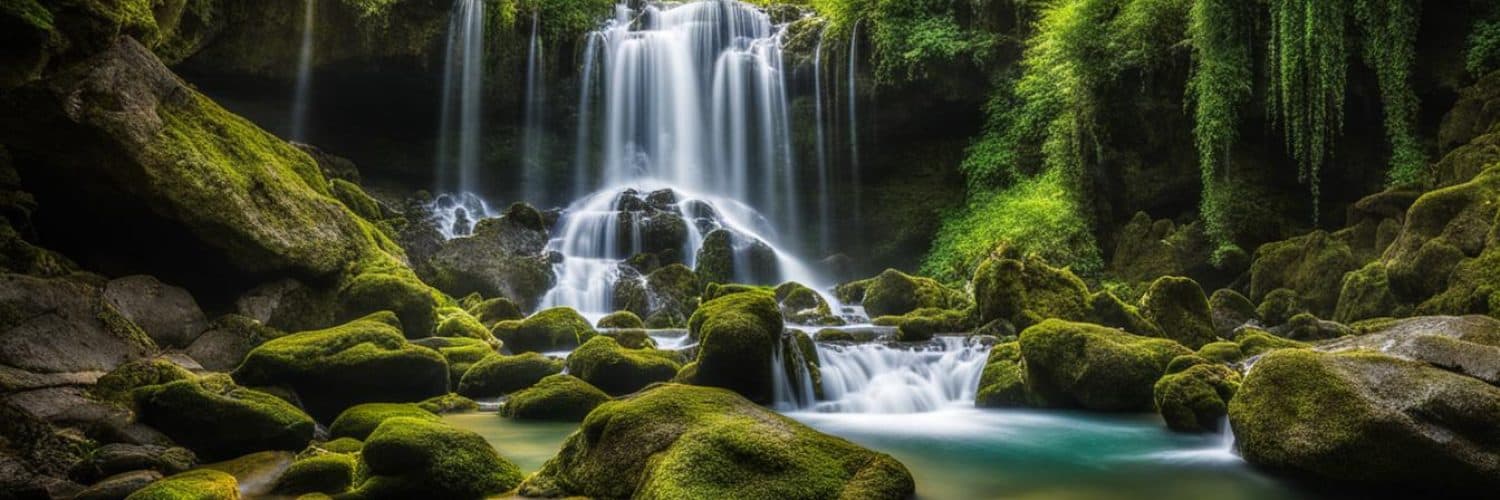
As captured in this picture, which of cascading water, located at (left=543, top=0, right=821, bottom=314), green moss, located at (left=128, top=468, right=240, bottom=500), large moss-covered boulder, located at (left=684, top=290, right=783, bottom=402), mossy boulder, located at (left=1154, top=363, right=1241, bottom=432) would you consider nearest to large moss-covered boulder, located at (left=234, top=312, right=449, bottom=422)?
large moss-covered boulder, located at (left=684, top=290, right=783, bottom=402)

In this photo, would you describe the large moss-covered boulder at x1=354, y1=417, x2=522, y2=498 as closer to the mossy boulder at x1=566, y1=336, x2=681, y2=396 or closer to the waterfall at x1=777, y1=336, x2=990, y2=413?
the mossy boulder at x1=566, y1=336, x2=681, y2=396

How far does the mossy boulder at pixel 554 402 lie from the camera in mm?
8656

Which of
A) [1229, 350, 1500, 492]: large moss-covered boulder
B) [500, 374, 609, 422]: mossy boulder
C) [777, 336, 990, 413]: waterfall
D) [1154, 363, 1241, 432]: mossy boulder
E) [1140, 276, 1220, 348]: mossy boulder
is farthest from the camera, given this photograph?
[1140, 276, 1220, 348]: mossy boulder

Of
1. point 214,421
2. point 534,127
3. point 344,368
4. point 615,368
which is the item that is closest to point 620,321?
point 615,368

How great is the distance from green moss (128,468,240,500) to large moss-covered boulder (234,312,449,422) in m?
3.09

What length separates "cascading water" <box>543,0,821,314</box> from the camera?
2483cm

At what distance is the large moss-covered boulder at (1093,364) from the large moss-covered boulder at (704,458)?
482 centimetres

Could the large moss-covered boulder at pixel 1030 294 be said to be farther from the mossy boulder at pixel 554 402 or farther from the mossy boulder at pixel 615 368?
the mossy boulder at pixel 554 402

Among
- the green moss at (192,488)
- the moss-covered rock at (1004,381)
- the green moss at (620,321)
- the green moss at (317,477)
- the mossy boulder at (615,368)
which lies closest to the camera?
the green moss at (192,488)

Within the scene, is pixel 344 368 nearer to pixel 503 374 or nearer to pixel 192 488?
pixel 503 374

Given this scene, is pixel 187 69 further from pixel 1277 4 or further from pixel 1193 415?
pixel 1277 4

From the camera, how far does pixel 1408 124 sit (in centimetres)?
1412

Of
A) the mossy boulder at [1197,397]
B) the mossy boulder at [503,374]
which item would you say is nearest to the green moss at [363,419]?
the mossy boulder at [503,374]

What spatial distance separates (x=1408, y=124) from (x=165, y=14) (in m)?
19.8
